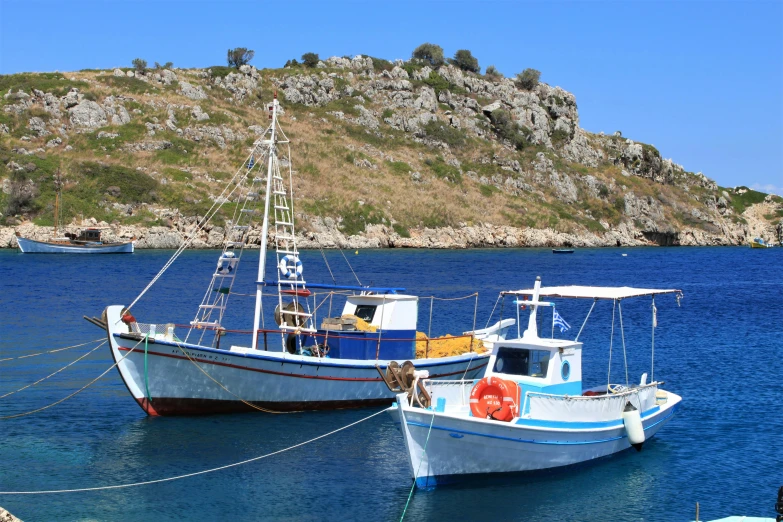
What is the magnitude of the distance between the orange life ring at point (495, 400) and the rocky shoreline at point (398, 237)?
284ft

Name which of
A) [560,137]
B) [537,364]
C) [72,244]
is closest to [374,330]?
[537,364]

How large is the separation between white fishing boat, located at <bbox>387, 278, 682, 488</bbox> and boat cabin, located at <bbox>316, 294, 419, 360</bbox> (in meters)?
7.35

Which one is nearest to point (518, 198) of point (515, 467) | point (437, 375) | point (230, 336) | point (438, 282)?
point (438, 282)

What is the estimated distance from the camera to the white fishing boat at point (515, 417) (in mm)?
19797

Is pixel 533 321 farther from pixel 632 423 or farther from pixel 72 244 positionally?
pixel 72 244

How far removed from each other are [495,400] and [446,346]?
12.7 metres

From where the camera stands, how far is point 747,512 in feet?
62.8

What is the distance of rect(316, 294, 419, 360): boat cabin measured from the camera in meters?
29.3

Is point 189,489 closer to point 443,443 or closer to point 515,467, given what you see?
Result: point 443,443

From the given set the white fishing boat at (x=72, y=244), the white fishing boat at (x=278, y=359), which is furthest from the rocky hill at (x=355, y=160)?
the white fishing boat at (x=278, y=359)

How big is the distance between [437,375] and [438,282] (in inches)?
1741

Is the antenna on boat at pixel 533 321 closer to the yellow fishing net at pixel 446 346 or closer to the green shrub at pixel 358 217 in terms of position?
the yellow fishing net at pixel 446 346

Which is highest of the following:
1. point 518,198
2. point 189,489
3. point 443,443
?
point 518,198

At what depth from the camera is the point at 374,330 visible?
2972 centimetres
